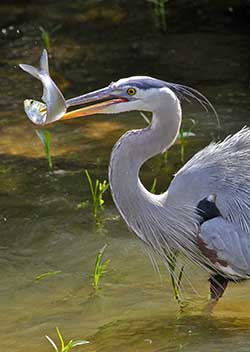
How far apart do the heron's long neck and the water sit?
0.63m

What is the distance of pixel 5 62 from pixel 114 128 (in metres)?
1.96

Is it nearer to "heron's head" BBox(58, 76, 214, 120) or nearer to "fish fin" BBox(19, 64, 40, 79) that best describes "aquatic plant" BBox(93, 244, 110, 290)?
"heron's head" BBox(58, 76, 214, 120)

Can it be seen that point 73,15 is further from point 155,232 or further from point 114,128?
point 155,232

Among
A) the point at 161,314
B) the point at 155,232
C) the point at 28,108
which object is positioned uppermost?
the point at 28,108

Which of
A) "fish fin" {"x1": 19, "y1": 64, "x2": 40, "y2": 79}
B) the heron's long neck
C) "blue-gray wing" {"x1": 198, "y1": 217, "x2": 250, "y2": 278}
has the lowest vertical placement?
"blue-gray wing" {"x1": 198, "y1": 217, "x2": 250, "y2": 278}

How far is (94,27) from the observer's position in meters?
10.7

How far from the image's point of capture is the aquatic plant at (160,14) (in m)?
10.5

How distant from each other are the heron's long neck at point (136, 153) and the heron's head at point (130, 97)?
8 cm

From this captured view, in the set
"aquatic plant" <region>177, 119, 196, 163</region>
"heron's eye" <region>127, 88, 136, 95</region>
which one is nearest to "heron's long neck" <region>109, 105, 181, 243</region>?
"heron's eye" <region>127, 88, 136, 95</region>

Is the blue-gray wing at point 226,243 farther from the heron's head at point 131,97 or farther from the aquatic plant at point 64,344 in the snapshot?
the aquatic plant at point 64,344

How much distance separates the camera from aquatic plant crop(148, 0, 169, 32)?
10.5m

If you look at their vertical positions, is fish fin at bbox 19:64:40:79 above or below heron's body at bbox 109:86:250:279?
above

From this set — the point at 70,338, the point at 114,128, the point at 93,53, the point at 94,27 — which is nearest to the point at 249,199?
the point at 70,338

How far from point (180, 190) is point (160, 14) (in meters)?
5.34
